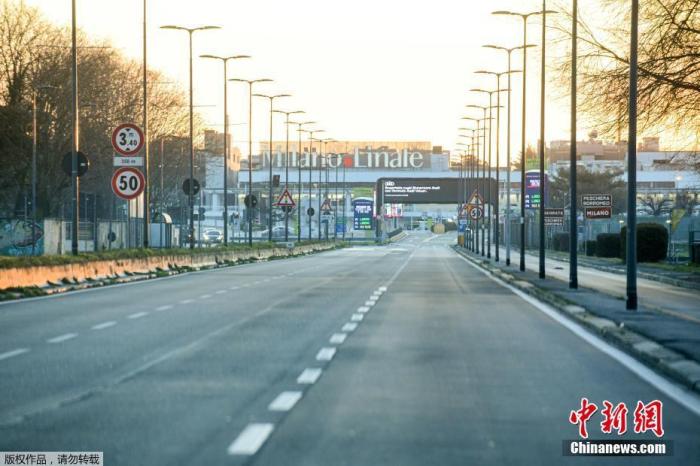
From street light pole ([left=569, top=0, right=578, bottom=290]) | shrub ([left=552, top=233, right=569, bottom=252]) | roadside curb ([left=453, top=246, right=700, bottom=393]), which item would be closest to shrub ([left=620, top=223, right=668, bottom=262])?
street light pole ([left=569, top=0, right=578, bottom=290])

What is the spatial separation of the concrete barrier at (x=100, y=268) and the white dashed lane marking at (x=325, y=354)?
14182 millimetres

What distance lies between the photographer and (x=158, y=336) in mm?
17844

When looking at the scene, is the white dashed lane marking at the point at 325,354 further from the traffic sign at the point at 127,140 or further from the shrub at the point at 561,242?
the shrub at the point at 561,242

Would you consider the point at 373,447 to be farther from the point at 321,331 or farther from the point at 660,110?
the point at 660,110

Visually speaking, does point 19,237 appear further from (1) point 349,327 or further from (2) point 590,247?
(1) point 349,327

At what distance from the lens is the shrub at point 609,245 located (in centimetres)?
7638

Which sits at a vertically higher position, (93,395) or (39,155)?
(39,155)

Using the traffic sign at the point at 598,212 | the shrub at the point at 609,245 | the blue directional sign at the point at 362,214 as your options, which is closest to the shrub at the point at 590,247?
the shrub at the point at 609,245

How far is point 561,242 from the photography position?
103 meters

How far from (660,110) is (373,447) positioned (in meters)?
31.3

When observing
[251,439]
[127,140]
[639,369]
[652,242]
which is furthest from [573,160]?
[652,242]

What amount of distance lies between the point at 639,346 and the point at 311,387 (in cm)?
544

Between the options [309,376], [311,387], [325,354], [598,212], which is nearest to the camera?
[311,387]

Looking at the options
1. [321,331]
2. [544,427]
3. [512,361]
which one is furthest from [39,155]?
[544,427]
